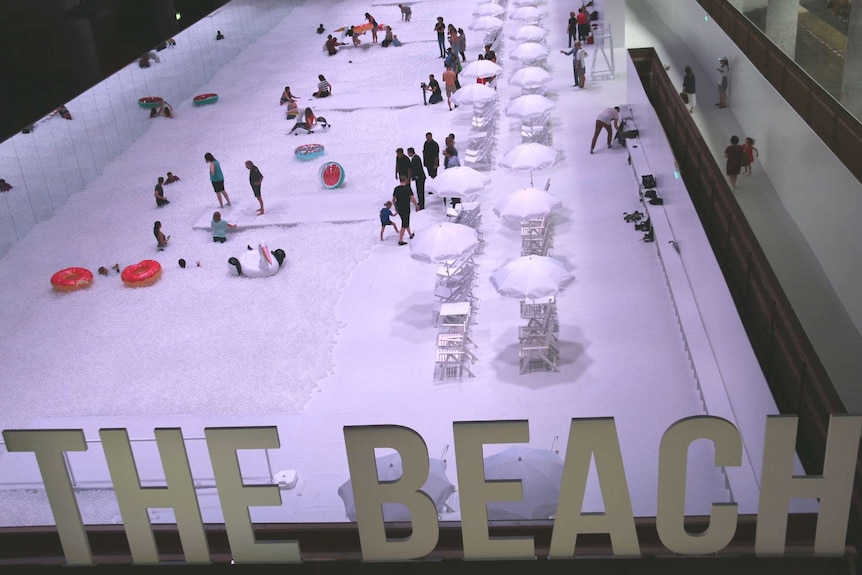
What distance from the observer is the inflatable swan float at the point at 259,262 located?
16844mm

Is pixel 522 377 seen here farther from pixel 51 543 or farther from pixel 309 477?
pixel 51 543

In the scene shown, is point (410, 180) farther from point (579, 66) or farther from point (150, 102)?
point (150, 102)

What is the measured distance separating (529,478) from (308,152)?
1444 centimetres

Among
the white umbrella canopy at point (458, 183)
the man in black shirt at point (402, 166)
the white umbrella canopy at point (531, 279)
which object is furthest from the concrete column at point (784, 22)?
the white umbrella canopy at point (531, 279)

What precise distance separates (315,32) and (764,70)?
22524mm

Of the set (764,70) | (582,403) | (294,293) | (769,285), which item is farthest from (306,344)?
(764,70)

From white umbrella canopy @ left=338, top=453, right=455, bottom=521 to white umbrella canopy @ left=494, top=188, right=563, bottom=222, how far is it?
21.4 feet

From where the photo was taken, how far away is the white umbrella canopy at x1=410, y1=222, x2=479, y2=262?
1459 cm

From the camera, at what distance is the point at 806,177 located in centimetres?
1525

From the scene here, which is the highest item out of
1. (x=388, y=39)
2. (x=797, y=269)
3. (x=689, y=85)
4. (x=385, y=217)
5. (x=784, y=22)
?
(x=784, y=22)

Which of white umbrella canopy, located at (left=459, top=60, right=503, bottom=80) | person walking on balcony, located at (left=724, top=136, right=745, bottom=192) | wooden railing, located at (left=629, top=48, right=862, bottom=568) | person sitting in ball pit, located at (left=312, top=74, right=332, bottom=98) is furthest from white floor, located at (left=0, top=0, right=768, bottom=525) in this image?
person sitting in ball pit, located at (left=312, top=74, right=332, bottom=98)

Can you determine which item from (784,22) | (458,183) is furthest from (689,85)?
(458,183)

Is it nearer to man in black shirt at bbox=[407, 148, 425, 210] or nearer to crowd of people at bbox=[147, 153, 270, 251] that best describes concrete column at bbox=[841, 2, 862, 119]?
man in black shirt at bbox=[407, 148, 425, 210]

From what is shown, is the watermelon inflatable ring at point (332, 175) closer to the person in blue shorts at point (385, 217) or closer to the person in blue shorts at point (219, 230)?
the person in blue shorts at point (219, 230)
